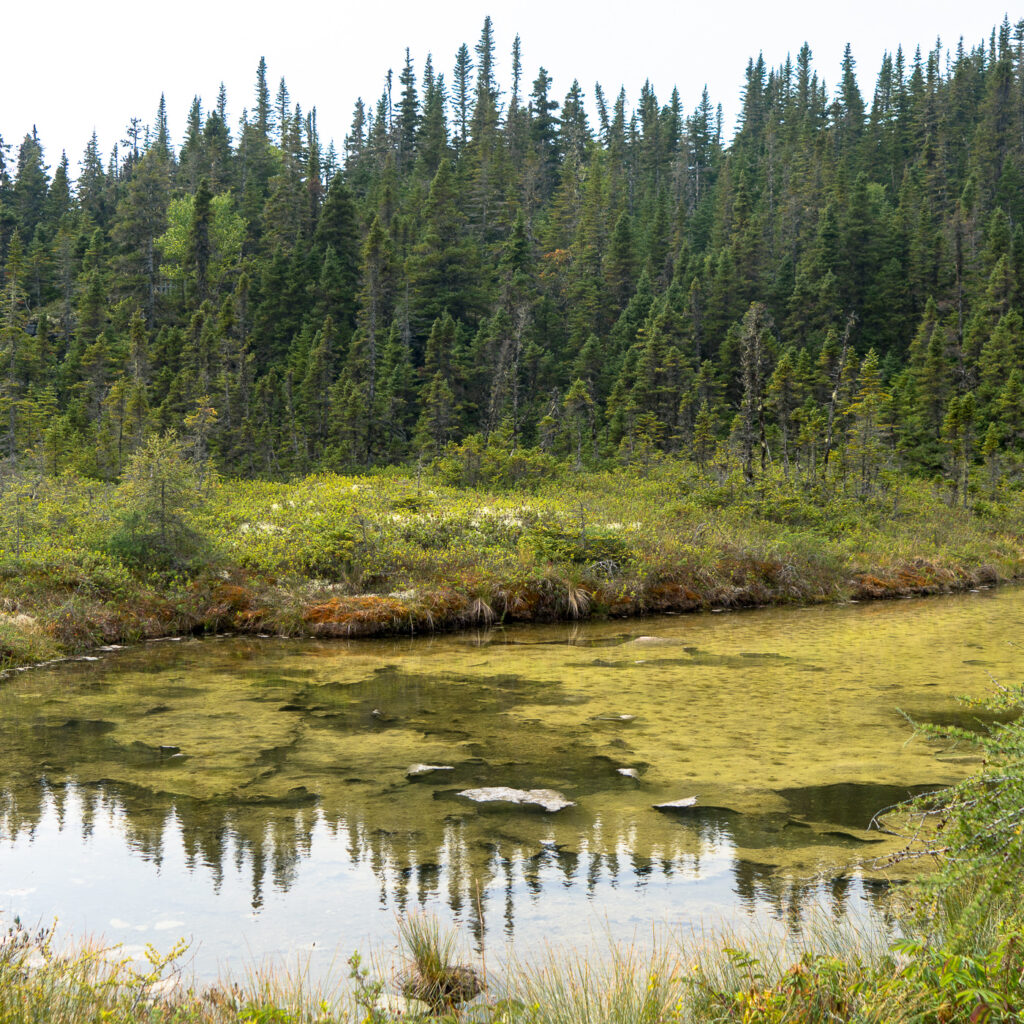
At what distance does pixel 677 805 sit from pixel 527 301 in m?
55.5

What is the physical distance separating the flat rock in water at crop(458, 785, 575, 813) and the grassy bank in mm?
10734

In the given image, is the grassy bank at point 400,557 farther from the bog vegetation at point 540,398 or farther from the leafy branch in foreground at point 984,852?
the leafy branch in foreground at point 984,852

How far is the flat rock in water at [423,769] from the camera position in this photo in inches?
406

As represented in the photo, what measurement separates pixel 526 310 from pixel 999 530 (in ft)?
105

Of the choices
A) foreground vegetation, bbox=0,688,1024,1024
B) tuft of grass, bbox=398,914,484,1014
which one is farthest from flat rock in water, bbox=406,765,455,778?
tuft of grass, bbox=398,914,484,1014

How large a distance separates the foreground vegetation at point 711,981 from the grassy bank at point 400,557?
13309 mm

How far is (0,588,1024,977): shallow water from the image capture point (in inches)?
274

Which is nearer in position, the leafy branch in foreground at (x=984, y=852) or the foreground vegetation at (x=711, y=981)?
the foreground vegetation at (x=711, y=981)

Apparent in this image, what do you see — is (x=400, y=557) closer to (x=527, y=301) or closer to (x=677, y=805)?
(x=677, y=805)


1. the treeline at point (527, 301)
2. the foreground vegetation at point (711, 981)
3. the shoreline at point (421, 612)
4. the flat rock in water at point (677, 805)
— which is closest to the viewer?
the foreground vegetation at point (711, 981)

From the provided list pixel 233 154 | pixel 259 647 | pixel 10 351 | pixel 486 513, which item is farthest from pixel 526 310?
pixel 233 154

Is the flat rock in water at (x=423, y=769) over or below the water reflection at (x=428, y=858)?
over

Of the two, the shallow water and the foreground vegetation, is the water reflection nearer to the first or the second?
the shallow water

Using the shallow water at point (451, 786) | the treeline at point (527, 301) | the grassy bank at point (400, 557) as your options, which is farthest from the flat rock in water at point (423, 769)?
the treeline at point (527, 301)
